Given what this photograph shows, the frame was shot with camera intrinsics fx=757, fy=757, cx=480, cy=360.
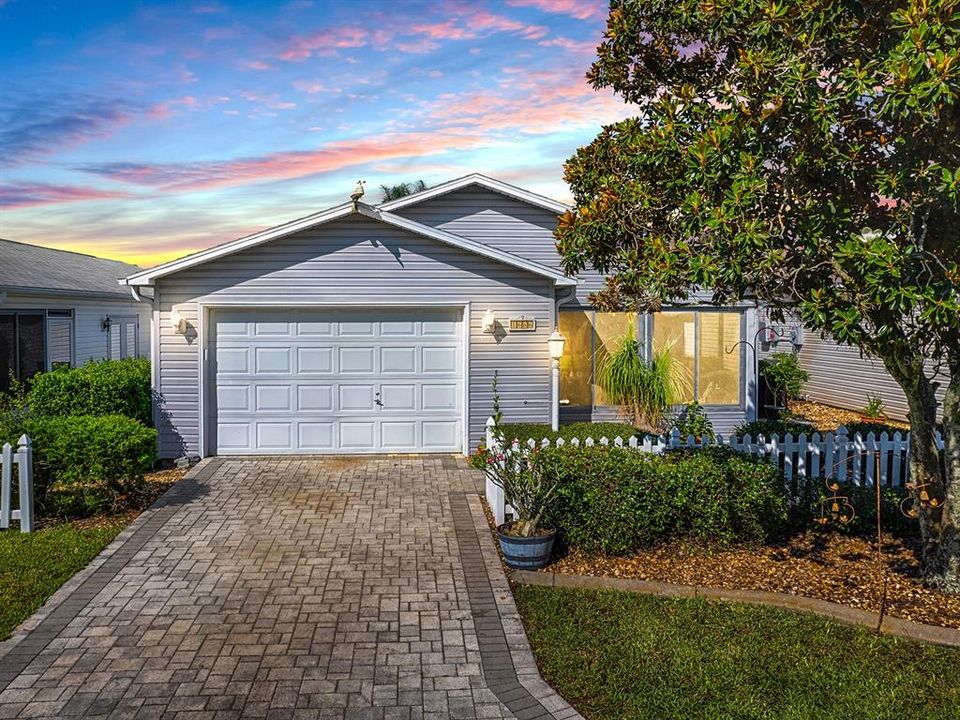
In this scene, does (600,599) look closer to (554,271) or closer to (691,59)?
(691,59)

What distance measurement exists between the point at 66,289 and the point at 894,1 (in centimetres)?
1816

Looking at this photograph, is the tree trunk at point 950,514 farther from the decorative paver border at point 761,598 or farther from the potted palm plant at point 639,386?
the potted palm plant at point 639,386

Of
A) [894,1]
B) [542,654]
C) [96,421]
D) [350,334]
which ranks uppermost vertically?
[894,1]

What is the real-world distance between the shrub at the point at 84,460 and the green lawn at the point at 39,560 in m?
0.57

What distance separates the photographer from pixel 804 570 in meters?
7.43

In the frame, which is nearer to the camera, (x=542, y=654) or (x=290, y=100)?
(x=542, y=654)

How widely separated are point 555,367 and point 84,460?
25.0 feet

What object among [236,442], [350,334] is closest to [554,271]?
[350,334]

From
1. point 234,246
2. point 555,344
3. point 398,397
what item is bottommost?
point 398,397

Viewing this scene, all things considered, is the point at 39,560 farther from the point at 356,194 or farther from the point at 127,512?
the point at 356,194

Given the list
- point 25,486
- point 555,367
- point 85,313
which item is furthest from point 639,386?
point 85,313

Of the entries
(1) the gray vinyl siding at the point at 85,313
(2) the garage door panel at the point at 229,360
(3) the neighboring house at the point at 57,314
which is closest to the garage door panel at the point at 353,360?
(2) the garage door panel at the point at 229,360

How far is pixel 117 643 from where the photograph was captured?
19.5ft

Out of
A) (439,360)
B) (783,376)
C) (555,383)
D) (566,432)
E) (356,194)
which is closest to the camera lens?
(566,432)
